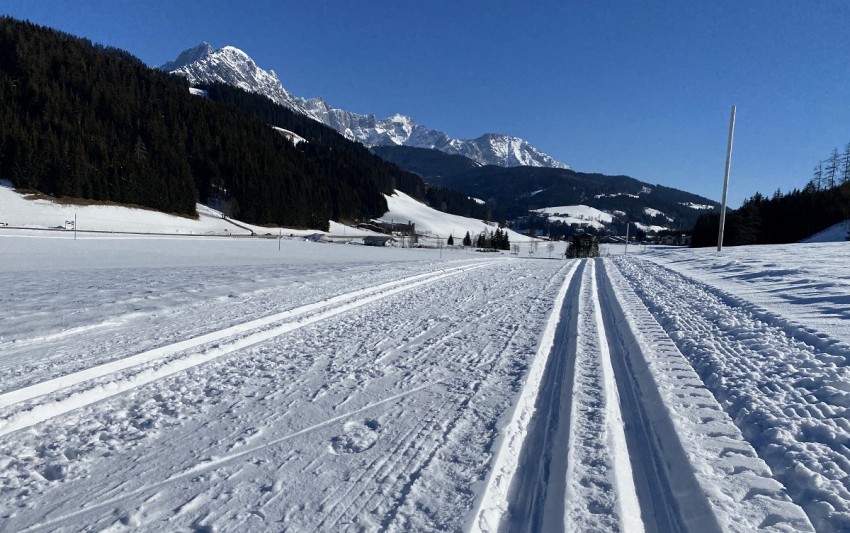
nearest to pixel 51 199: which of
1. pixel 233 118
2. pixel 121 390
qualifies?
pixel 233 118

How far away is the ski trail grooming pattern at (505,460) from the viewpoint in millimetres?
2883

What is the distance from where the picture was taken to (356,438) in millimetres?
3908

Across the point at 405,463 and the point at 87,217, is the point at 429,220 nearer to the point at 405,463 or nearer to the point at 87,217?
the point at 87,217

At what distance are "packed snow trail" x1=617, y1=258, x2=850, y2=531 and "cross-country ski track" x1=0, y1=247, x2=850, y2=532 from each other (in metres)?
0.02

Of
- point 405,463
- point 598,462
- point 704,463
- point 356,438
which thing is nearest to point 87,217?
point 356,438

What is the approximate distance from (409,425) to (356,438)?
0.53 meters

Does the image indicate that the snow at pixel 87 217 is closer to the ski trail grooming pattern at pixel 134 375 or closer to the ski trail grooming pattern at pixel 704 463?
the ski trail grooming pattern at pixel 134 375

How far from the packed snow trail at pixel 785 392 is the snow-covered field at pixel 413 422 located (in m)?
0.02

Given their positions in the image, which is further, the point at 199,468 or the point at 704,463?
the point at 704,463

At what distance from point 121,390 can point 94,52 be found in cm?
13711

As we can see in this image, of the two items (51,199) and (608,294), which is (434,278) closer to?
(608,294)

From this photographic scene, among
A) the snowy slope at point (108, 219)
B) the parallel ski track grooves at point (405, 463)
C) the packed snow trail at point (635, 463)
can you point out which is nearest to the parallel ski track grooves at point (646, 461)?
the packed snow trail at point (635, 463)

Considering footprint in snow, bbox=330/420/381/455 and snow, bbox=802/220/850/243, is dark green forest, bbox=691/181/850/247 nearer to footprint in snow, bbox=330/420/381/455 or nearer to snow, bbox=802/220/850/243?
snow, bbox=802/220/850/243

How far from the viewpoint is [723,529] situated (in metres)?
2.79
